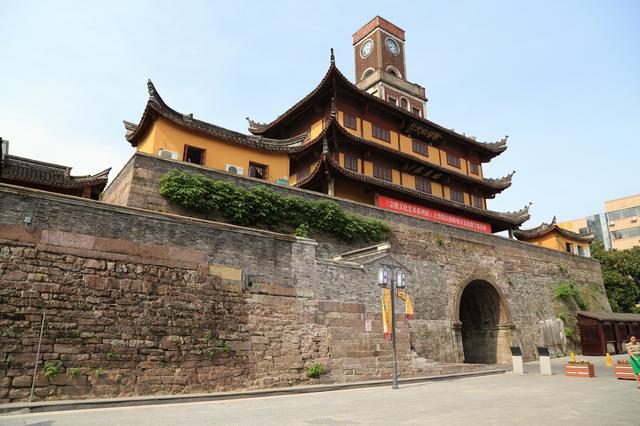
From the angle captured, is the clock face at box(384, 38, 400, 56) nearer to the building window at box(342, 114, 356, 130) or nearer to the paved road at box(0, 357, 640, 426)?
the building window at box(342, 114, 356, 130)

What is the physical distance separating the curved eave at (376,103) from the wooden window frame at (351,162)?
312cm

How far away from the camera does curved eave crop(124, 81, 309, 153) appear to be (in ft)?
47.6

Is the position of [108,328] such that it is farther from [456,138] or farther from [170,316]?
[456,138]

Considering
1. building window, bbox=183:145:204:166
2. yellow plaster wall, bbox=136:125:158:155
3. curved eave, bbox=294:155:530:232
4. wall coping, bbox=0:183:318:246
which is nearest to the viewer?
wall coping, bbox=0:183:318:246

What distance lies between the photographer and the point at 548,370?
45.8 ft

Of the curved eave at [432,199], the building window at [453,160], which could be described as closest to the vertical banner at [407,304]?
the curved eave at [432,199]

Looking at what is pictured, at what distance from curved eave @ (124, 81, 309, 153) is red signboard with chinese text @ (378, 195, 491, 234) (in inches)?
197

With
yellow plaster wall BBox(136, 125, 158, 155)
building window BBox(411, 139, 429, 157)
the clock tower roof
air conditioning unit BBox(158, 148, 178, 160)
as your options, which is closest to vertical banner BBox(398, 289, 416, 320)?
air conditioning unit BBox(158, 148, 178, 160)

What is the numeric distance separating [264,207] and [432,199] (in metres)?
11.0

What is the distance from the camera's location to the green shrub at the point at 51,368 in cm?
818

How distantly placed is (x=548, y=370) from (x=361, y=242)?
7478 mm

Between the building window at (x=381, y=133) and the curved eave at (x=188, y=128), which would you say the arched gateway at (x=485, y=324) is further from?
the curved eave at (x=188, y=128)


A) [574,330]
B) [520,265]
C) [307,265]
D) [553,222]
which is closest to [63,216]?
[307,265]

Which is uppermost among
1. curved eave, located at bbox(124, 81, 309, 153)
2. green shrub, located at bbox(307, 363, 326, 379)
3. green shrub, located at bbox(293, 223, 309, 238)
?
curved eave, located at bbox(124, 81, 309, 153)
